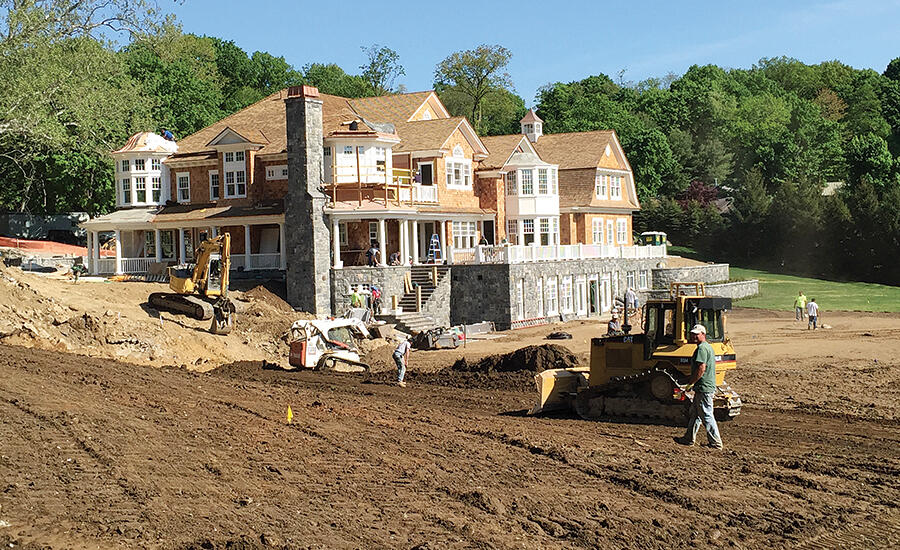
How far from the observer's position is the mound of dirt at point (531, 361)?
30.1 meters

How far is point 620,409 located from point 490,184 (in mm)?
34127

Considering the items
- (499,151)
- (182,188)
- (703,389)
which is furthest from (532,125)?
(703,389)

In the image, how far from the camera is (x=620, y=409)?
20.3 metres

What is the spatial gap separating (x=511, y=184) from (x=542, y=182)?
68.6 inches

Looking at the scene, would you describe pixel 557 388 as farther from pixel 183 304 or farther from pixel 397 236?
pixel 397 236

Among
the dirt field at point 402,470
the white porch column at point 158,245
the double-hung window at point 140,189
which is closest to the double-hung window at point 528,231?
the white porch column at point 158,245

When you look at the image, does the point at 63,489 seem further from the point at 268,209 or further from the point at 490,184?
the point at 490,184

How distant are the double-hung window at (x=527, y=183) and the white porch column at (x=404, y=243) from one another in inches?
399

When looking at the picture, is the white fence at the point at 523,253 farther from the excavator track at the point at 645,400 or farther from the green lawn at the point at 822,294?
the excavator track at the point at 645,400

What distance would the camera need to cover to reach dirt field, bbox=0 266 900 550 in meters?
12.3

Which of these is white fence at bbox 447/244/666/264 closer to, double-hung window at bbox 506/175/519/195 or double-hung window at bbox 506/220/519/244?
double-hung window at bbox 506/220/519/244

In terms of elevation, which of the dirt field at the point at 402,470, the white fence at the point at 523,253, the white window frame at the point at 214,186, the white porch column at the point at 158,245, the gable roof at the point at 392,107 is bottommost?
the dirt field at the point at 402,470

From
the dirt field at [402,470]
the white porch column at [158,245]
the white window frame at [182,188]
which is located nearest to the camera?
the dirt field at [402,470]

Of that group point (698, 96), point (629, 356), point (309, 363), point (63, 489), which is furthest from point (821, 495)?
point (698, 96)
